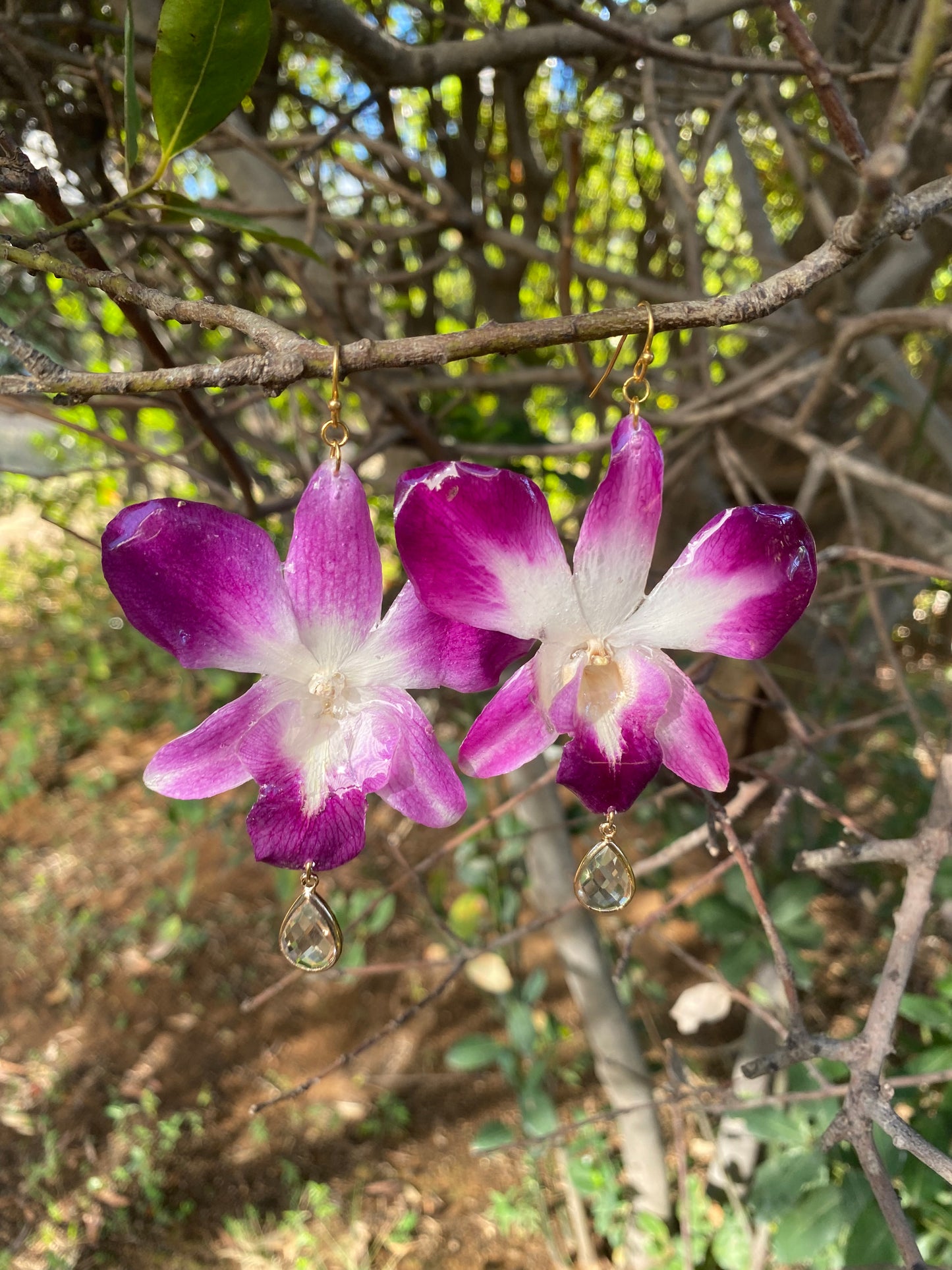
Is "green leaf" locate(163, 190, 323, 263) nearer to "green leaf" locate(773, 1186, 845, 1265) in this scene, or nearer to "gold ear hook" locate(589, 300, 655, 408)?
"gold ear hook" locate(589, 300, 655, 408)

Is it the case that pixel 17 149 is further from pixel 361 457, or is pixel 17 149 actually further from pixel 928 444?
pixel 928 444

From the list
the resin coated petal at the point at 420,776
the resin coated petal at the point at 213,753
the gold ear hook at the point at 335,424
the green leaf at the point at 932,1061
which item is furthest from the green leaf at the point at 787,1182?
the gold ear hook at the point at 335,424

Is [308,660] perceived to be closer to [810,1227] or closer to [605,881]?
[605,881]

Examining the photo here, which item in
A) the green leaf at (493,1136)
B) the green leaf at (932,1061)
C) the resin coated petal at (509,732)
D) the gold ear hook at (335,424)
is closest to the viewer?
the gold ear hook at (335,424)

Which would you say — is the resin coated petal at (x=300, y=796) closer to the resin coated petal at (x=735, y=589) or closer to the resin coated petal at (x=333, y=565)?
the resin coated petal at (x=333, y=565)

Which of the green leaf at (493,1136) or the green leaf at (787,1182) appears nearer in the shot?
the green leaf at (787,1182)

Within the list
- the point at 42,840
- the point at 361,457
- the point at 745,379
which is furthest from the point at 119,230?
the point at 42,840

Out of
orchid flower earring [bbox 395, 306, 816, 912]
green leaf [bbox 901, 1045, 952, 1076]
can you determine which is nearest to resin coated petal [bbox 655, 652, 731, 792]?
orchid flower earring [bbox 395, 306, 816, 912]
